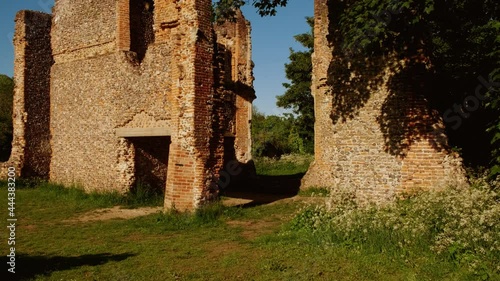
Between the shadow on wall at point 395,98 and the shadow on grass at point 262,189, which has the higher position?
the shadow on wall at point 395,98

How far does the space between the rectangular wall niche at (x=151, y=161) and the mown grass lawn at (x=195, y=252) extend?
2672 mm

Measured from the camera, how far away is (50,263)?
6.43 meters

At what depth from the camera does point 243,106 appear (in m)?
21.1

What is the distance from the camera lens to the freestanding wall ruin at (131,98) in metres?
10.5

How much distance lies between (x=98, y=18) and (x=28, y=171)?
697 centimetres

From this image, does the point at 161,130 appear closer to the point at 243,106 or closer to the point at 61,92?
the point at 61,92

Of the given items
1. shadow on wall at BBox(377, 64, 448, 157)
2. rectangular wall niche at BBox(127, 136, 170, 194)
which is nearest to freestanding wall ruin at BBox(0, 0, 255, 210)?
rectangular wall niche at BBox(127, 136, 170, 194)

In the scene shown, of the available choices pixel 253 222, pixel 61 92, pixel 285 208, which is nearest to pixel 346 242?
pixel 253 222

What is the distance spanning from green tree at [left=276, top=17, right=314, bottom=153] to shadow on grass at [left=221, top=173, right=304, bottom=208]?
19.8 metres

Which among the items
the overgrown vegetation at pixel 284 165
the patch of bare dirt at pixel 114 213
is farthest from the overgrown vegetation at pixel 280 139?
the patch of bare dirt at pixel 114 213

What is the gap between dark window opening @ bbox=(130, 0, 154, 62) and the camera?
14094 mm

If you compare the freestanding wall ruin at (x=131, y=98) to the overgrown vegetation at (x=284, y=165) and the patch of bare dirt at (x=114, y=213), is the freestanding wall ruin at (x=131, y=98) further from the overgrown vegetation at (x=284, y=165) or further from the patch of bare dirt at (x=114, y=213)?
the overgrown vegetation at (x=284, y=165)

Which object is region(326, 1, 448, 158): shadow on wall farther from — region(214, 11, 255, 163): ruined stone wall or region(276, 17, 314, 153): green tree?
region(276, 17, 314, 153): green tree

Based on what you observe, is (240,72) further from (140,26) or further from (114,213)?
(114,213)
